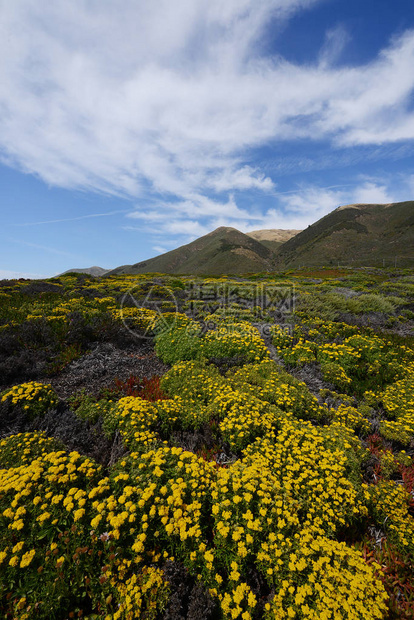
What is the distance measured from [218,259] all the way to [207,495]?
488 ft

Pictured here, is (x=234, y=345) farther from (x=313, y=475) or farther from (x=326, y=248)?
(x=326, y=248)

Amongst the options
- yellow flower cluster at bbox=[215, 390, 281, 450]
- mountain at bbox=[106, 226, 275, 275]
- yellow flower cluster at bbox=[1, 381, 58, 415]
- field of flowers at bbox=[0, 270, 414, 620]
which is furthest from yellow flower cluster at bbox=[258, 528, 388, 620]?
mountain at bbox=[106, 226, 275, 275]

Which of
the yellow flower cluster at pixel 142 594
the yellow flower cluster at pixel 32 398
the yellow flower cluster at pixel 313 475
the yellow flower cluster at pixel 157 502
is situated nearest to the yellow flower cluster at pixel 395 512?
the yellow flower cluster at pixel 313 475

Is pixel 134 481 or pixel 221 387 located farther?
pixel 221 387

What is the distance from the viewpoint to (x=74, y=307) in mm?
12688

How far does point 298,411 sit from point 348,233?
13818 cm

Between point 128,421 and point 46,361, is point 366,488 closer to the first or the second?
point 128,421

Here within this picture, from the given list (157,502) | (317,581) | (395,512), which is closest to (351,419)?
(395,512)

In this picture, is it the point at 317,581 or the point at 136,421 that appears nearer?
the point at 317,581

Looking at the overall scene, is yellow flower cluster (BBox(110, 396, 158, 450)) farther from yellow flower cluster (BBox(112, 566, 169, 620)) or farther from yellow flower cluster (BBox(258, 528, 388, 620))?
yellow flower cluster (BBox(258, 528, 388, 620))

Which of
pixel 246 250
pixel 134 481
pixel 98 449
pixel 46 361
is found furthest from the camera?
pixel 246 250

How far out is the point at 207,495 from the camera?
3416 millimetres

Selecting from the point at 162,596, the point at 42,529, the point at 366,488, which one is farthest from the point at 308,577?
the point at 42,529

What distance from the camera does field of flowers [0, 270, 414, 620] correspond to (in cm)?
254
